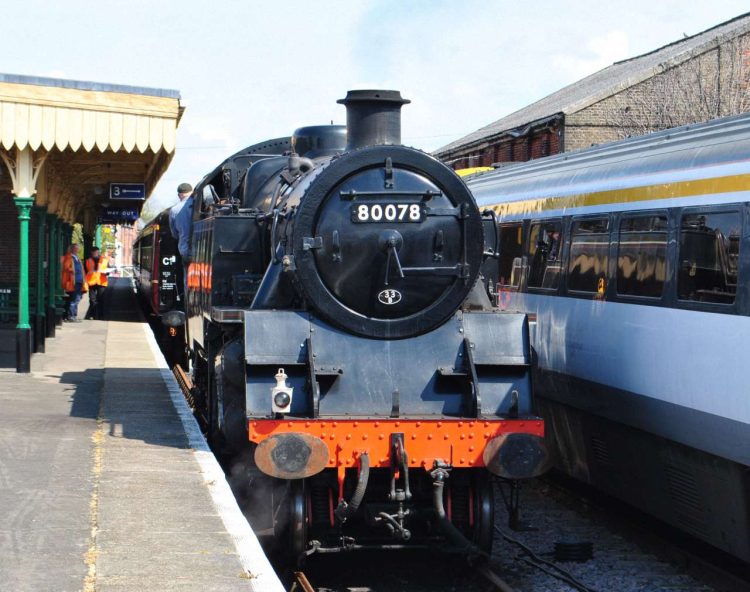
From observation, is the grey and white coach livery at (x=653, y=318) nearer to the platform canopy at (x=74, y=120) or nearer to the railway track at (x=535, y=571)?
the railway track at (x=535, y=571)

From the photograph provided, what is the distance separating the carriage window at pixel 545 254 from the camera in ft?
31.6

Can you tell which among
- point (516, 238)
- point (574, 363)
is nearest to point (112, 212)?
A: point (516, 238)

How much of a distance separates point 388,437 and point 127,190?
1633cm

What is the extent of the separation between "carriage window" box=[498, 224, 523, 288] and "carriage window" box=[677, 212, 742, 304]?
11.2 feet

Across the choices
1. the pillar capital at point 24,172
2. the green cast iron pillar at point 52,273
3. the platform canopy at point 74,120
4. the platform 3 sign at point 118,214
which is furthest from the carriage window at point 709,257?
the platform 3 sign at point 118,214

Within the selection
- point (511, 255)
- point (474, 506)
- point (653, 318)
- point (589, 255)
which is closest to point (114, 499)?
point (474, 506)

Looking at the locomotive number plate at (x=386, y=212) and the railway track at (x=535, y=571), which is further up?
the locomotive number plate at (x=386, y=212)

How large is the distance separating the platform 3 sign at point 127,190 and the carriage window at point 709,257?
16001 mm

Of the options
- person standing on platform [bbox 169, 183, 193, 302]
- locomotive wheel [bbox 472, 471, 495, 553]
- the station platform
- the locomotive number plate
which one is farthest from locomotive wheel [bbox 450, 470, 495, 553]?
person standing on platform [bbox 169, 183, 193, 302]

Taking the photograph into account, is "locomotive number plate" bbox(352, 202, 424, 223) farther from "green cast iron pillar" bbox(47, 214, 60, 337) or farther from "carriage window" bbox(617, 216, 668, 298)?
"green cast iron pillar" bbox(47, 214, 60, 337)

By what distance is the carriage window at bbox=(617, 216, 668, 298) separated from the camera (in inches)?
300

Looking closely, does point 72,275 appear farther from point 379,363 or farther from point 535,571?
point 535,571

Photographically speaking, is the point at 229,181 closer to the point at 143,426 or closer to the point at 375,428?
the point at 143,426

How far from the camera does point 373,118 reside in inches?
292
